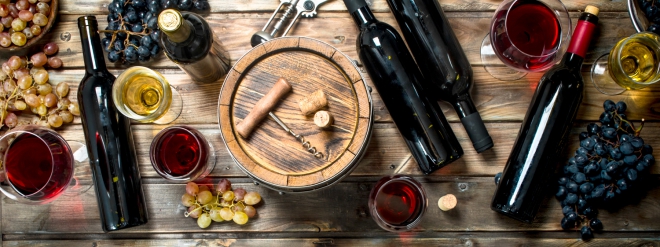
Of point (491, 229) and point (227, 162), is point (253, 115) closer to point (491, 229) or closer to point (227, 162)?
point (227, 162)

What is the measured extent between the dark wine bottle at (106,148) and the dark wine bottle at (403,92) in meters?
0.67

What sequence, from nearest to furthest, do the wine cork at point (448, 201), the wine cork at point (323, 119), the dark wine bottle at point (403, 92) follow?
the wine cork at point (323, 119), the dark wine bottle at point (403, 92), the wine cork at point (448, 201)

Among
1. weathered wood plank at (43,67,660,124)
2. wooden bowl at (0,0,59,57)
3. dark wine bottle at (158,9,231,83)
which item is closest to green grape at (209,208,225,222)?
weathered wood plank at (43,67,660,124)

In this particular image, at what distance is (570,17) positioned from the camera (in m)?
1.48

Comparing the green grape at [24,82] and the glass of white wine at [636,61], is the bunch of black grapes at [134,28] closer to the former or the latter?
the green grape at [24,82]

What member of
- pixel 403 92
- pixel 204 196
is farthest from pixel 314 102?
pixel 204 196

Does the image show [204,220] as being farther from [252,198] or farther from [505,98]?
[505,98]

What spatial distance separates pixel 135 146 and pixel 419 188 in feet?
2.73

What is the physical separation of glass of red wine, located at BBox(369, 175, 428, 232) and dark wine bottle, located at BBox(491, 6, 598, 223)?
0.69 feet

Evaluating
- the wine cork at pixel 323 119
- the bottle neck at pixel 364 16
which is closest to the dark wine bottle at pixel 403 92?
the bottle neck at pixel 364 16

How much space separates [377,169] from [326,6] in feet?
1.63

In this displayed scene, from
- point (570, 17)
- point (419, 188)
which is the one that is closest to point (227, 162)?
point (419, 188)

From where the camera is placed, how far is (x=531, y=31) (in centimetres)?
135

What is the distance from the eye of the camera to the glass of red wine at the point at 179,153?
1.39 metres
